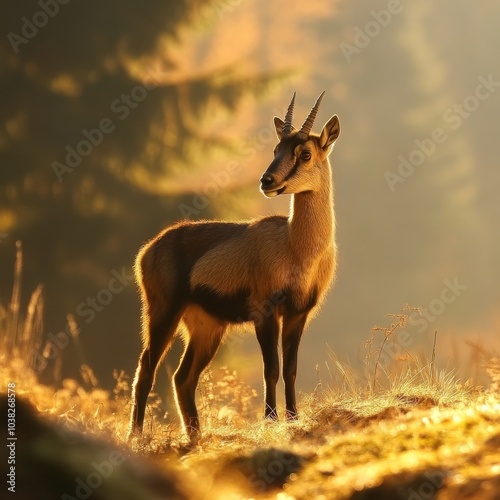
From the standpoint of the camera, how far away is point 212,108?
57.6 ft

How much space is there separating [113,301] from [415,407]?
9.95 m

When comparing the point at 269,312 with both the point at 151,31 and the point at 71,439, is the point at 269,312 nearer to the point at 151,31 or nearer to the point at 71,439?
the point at 71,439

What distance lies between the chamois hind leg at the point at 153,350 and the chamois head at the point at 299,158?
173 cm

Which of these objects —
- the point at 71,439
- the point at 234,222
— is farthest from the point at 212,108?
the point at 71,439

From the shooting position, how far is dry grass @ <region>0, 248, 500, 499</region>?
3414 millimetres

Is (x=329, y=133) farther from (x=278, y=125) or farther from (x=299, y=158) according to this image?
(x=278, y=125)

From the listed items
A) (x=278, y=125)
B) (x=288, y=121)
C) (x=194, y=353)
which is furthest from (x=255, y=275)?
(x=278, y=125)

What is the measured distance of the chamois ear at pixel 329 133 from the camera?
27.9ft

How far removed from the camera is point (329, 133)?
857 centimetres

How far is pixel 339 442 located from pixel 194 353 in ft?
16.3

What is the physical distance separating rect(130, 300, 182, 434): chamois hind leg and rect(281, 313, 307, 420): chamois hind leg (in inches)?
45.7

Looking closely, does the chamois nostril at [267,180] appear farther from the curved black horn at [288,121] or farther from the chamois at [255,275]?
the curved black horn at [288,121]

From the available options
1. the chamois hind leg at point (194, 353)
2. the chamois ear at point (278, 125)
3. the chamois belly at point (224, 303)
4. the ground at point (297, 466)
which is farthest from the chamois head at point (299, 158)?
the ground at point (297, 466)

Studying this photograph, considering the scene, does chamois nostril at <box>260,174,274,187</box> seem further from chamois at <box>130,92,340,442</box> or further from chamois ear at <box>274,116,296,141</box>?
chamois ear at <box>274,116,296,141</box>
